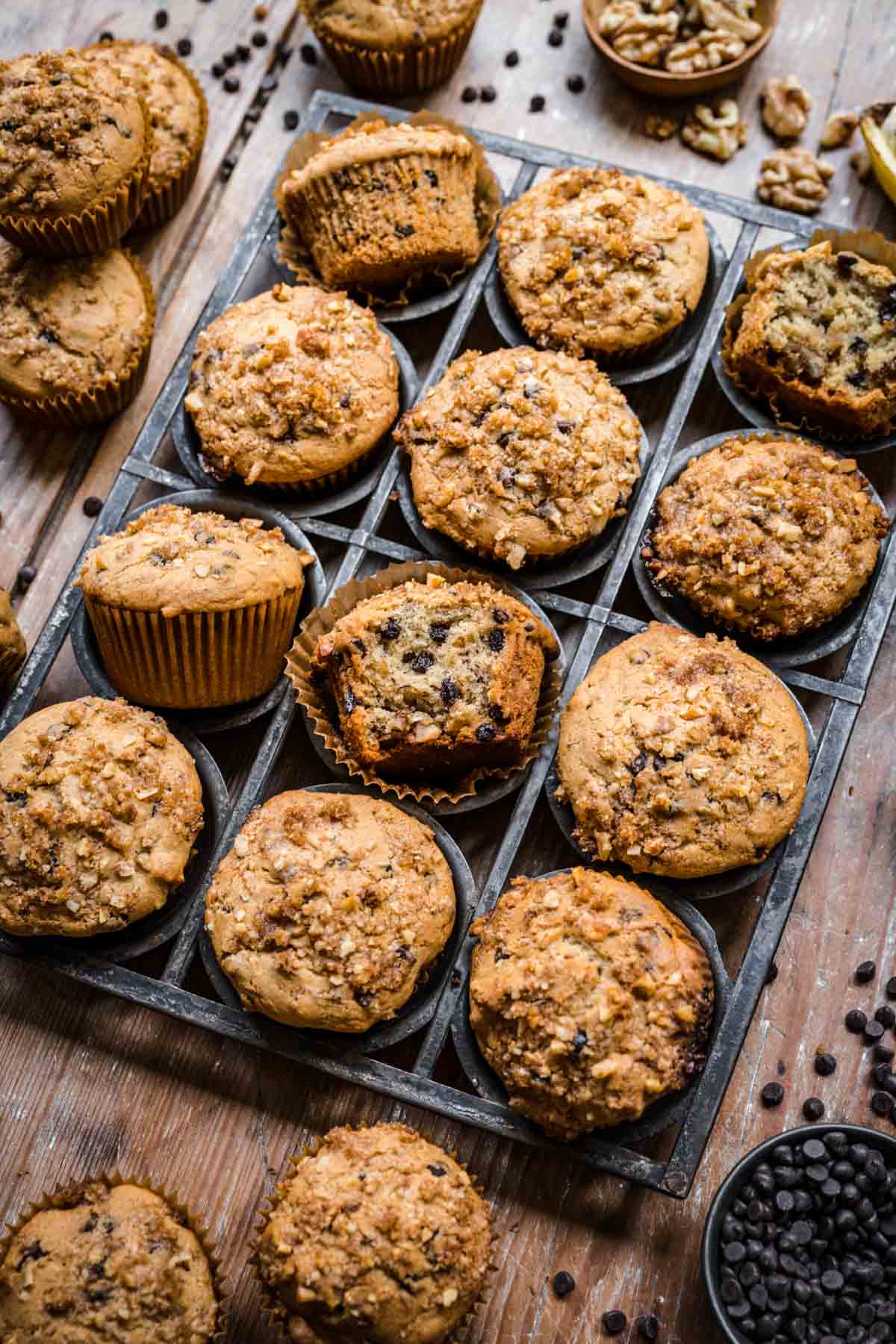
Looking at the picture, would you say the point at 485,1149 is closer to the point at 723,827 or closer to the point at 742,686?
the point at 723,827

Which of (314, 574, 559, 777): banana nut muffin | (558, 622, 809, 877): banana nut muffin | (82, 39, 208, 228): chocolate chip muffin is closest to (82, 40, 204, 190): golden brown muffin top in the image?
(82, 39, 208, 228): chocolate chip muffin

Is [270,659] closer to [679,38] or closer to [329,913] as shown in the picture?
[329,913]

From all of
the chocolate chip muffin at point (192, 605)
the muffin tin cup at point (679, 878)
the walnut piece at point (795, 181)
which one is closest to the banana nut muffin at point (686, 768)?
the muffin tin cup at point (679, 878)

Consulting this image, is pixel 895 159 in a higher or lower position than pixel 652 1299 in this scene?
higher

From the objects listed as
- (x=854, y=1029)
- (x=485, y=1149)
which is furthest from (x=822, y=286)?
(x=485, y=1149)

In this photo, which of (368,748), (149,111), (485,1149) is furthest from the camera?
(149,111)

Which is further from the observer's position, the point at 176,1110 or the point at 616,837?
the point at 176,1110

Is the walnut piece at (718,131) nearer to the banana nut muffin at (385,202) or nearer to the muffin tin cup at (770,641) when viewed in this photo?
the banana nut muffin at (385,202)
